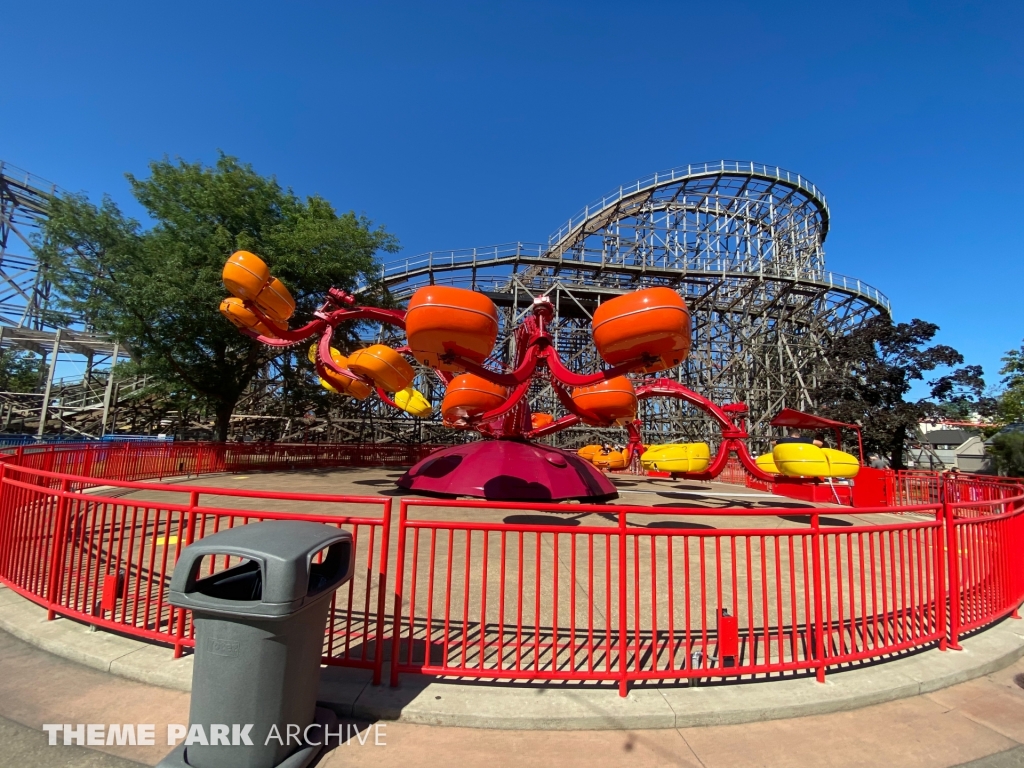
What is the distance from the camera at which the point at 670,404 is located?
26.0 metres

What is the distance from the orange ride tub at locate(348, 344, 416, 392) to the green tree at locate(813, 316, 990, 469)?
18.2 metres

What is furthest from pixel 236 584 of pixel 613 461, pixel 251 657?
pixel 613 461

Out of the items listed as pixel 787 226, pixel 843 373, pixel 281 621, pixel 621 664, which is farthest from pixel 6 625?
pixel 787 226

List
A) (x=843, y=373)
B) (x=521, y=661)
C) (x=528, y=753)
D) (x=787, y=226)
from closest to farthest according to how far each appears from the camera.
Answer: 1. (x=528, y=753)
2. (x=521, y=661)
3. (x=843, y=373)
4. (x=787, y=226)

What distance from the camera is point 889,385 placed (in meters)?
19.3

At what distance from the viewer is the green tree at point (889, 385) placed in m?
18.3

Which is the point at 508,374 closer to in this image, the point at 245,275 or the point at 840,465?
the point at 245,275

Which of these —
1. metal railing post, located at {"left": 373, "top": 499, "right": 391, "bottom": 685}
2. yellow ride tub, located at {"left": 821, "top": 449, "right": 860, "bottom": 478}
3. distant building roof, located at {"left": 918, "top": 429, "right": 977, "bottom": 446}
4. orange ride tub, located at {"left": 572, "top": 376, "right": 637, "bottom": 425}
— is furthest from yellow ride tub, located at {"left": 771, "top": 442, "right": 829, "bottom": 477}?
distant building roof, located at {"left": 918, "top": 429, "right": 977, "bottom": 446}

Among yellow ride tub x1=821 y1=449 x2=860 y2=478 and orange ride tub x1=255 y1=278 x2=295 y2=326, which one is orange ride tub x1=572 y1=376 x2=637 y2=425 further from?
orange ride tub x1=255 y1=278 x2=295 y2=326

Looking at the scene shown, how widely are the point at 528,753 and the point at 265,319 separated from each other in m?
8.45

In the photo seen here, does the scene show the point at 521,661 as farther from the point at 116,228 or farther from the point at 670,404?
the point at 670,404

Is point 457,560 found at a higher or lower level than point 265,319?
lower

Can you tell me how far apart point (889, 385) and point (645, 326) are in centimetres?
2030

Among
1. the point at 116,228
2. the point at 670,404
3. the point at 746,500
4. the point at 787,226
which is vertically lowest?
the point at 746,500
